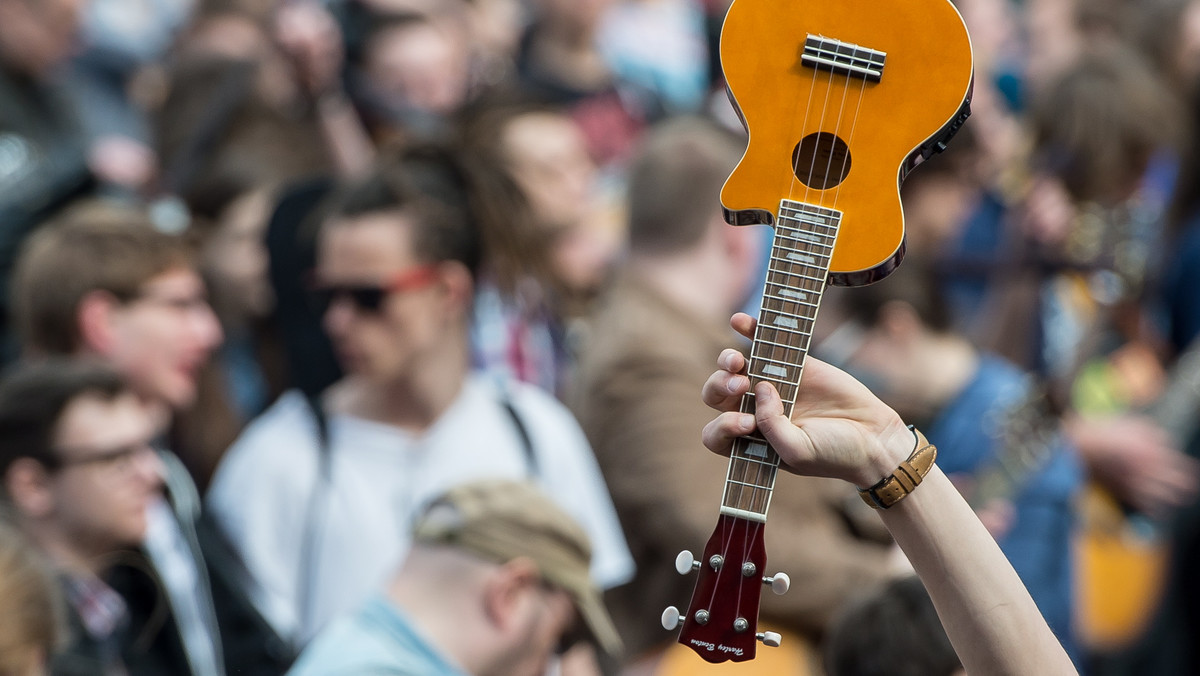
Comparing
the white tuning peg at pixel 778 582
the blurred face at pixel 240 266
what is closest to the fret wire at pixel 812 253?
the white tuning peg at pixel 778 582

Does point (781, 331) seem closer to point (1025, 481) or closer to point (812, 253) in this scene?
point (812, 253)

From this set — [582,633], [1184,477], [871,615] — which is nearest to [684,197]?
[582,633]

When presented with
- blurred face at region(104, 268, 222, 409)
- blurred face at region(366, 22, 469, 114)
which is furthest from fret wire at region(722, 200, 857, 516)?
blurred face at region(366, 22, 469, 114)

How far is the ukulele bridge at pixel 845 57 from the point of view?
159 centimetres

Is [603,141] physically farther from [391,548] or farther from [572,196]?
[391,548]

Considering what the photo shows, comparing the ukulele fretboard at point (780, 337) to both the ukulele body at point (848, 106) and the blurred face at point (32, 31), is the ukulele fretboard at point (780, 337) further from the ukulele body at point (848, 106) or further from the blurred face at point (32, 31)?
the blurred face at point (32, 31)

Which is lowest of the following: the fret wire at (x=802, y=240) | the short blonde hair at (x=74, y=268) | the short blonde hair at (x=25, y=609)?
the short blonde hair at (x=25, y=609)

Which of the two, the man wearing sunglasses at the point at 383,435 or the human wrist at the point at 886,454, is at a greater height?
the human wrist at the point at 886,454

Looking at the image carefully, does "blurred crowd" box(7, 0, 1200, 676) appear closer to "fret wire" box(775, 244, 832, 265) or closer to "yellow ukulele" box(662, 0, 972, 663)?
"yellow ukulele" box(662, 0, 972, 663)

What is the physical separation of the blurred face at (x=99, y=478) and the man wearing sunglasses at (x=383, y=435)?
0.35 m

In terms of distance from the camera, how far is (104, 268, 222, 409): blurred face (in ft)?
12.8

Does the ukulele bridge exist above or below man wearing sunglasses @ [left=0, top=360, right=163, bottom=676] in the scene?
above

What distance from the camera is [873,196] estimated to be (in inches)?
62.9

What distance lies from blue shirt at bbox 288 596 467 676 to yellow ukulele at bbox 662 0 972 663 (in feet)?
4.02
